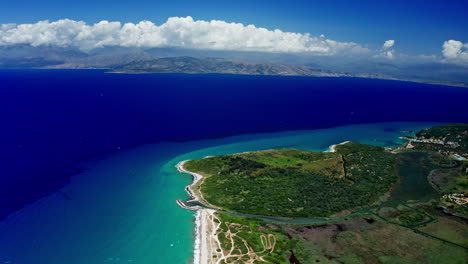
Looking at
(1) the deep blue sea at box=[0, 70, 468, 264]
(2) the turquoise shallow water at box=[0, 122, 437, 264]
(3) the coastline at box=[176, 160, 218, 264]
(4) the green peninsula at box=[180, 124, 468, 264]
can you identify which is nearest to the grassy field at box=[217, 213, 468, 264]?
(4) the green peninsula at box=[180, 124, 468, 264]

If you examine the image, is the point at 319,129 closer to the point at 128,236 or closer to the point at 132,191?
the point at 132,191

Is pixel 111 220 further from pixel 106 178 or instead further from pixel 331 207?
pixel 331 207

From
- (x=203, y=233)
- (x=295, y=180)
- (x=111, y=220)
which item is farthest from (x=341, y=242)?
(x=111, y=220)

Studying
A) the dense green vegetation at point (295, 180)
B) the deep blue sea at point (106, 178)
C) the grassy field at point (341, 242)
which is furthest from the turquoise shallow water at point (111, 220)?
the dense green vegetation at point (295, 180)

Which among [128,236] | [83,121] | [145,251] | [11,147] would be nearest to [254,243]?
[145,251]

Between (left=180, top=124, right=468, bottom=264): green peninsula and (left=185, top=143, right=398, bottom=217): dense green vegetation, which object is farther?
(left=185, top=143, right=398, bottom=217): dense green vegetation

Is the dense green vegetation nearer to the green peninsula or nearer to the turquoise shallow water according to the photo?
the green peninsula
